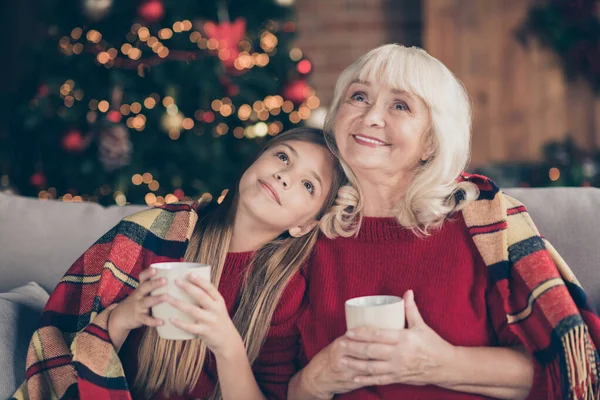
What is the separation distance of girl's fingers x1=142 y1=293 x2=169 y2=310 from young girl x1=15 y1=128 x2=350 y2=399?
153mm

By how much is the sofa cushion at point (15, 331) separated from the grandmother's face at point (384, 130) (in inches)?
31.5

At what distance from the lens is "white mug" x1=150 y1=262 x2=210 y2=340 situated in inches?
47.7

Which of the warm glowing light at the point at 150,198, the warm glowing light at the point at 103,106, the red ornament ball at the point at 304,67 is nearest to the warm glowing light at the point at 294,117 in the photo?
the red ornament ball at the point at 304,67

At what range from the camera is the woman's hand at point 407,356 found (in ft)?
4.24

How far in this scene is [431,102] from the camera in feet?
5.18

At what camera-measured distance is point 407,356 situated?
4.36ft

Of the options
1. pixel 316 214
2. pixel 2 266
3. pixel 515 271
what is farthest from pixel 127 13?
pixel 515 271

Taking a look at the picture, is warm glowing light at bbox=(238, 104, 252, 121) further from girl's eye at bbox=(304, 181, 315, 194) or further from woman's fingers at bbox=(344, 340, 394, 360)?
woman's fingers at bbox=(344, 340, 394, 360)

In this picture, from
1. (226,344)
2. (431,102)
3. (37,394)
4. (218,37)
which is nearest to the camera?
(226,344)

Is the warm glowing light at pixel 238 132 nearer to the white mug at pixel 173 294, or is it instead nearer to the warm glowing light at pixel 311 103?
the warm glowing light at pixel 311 103

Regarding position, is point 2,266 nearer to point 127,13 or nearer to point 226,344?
point 226,344

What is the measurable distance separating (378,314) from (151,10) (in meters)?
2.29

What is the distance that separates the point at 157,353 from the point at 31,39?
3.84m

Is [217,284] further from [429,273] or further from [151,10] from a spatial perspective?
[151,10]
